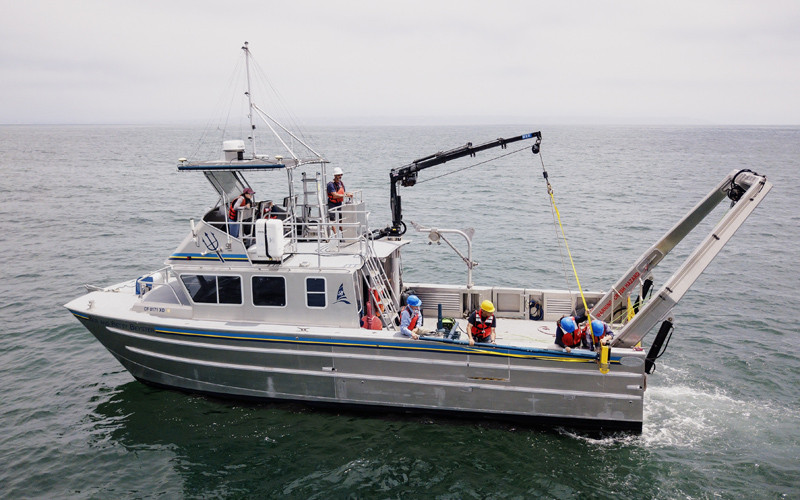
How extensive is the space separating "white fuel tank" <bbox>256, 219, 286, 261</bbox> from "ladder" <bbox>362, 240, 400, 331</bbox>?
5.87ft

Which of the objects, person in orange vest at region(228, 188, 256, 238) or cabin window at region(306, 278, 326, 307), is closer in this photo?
cabin window at region(306, 278, 326, 307)

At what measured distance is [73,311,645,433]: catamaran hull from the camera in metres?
10.6

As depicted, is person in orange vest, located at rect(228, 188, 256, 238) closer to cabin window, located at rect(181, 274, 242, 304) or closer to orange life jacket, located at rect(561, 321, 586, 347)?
cabin window, located at rect(181, 274, 242, 304)

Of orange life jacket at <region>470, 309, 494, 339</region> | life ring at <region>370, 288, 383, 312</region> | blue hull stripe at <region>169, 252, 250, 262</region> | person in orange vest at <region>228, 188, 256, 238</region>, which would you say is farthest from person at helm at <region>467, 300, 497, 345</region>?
person in orange vest at <region>228, 188, 256, 238</region>

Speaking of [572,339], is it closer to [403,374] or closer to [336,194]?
[403,374]

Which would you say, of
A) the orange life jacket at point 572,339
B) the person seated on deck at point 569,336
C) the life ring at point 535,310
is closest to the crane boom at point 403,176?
the life ring at point 535,310

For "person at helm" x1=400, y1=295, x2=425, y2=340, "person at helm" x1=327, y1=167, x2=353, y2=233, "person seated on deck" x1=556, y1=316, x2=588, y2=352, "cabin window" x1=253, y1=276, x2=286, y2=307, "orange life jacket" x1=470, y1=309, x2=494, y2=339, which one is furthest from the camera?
"person at helm" x1=327, y1=167, x2=353, y2=233

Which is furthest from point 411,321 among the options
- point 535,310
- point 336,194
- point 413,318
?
point 535,310

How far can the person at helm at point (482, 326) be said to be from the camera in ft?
35.7

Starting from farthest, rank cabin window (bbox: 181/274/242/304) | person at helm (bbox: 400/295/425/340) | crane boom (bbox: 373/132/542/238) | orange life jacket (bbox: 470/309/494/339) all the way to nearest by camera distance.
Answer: crane boom (bbox: 373/132/542/238), cabin window (bbox: 181/274/242/304), person at helm (bbox: 400/295/425/340), orange life jacket (bbox: 470/309/494/339)

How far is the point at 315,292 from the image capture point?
38.2 feet

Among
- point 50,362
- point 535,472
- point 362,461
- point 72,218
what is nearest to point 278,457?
point 362,461

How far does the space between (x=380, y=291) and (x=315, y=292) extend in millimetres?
1564

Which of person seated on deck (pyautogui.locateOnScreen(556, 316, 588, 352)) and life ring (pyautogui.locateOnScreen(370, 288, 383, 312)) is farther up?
life ring (pyautogui.locateOnScreen(370, 288, 383, 312))
